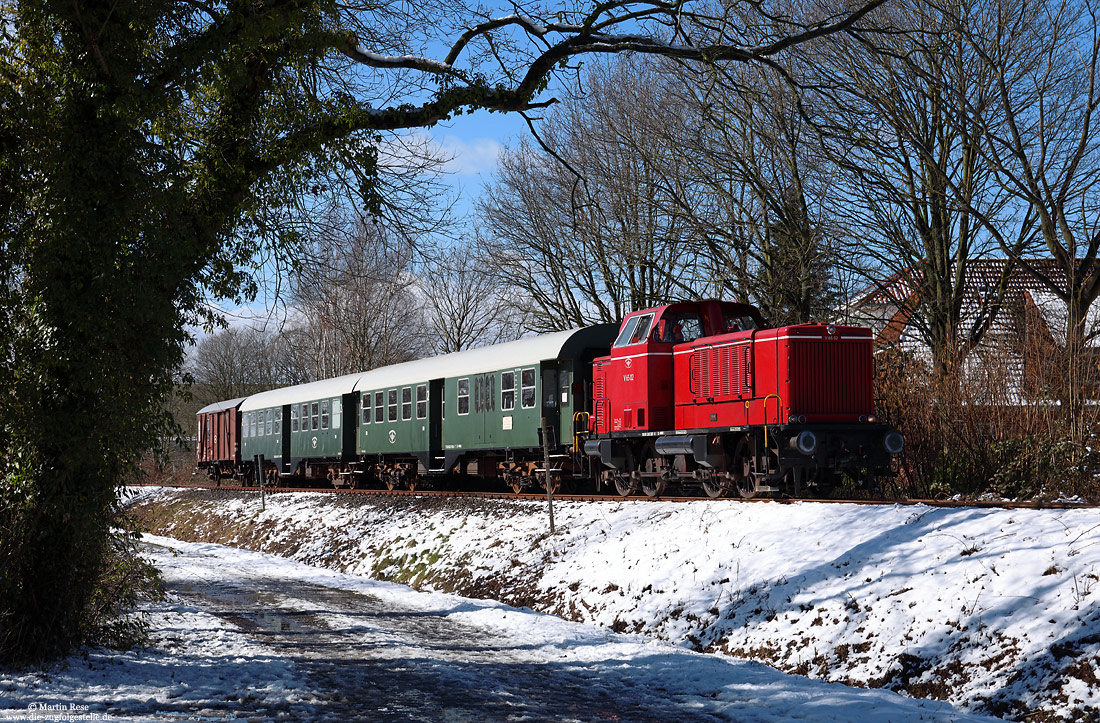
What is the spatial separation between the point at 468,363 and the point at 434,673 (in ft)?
47.6

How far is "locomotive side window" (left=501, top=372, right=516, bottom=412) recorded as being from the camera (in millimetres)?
20984

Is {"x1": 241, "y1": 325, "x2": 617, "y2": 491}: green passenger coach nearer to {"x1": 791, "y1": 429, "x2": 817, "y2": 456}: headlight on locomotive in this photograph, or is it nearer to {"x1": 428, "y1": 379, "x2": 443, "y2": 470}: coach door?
{"x1": 428, "y1": 379, "x2": 443, "y2": 470}: coach door

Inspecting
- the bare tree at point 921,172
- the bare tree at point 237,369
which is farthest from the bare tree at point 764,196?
the bare tree at point 237,369

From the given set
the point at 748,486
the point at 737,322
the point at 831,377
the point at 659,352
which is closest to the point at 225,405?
the point at 659,352

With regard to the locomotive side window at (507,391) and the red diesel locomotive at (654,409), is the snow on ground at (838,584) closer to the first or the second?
the red diesel locomotive at (654,409)

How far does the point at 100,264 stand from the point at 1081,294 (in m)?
18.8

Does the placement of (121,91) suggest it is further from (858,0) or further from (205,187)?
(858,0)

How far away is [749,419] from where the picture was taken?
1490cm

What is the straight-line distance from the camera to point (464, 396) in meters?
23.2

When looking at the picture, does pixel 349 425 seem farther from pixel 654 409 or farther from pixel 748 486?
pixel 748 486

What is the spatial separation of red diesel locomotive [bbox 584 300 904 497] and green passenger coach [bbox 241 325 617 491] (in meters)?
1.61

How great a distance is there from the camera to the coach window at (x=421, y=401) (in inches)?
984

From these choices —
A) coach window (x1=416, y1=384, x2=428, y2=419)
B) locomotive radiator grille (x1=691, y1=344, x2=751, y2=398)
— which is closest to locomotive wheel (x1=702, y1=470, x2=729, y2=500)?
locomotive radiator grille (x1=691, y1=344, x2=751, y2=398)

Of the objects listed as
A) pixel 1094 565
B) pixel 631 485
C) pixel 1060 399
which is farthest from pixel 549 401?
pixel 1094 565
